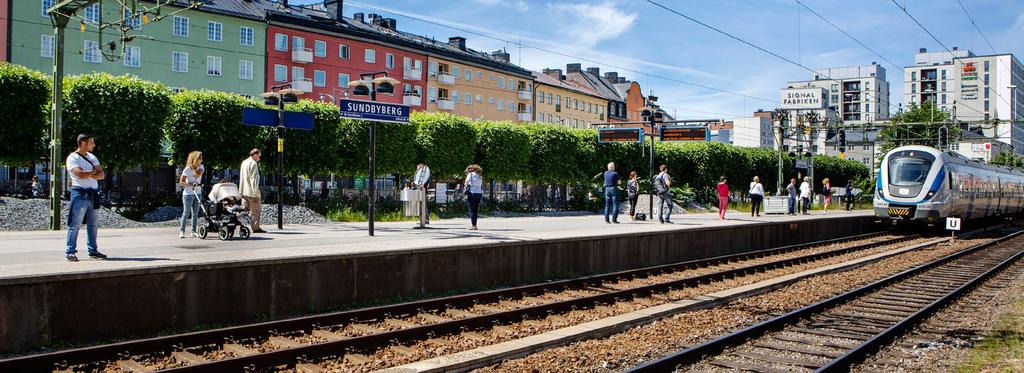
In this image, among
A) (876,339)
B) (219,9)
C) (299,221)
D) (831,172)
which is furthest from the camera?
(831,172)

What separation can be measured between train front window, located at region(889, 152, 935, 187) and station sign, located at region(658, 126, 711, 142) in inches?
357

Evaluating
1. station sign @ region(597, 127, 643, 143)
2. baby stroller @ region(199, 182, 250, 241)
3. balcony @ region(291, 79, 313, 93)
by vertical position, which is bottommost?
baby stroller @ region(199, 182, 250, 241)

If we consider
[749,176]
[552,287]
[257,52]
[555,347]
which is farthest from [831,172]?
[555,347]

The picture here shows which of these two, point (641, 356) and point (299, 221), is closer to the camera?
point (641, 356)

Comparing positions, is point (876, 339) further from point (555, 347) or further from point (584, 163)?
point (584, 163)

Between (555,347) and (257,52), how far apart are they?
52342 millimetres

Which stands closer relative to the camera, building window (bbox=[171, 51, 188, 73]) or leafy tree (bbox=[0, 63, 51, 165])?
leafy tree (bbox=[0, 63, 51, 165])

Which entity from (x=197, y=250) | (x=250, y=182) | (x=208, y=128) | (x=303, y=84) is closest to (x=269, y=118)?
(x=250, y=182)

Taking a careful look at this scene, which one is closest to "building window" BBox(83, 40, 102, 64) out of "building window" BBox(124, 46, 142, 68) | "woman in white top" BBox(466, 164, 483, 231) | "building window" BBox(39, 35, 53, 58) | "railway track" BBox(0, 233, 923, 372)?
"building window" BBox(124, 46, 142, 68)

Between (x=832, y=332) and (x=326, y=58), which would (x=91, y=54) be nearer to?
(x=326, y=58)

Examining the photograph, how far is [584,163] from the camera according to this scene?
133 ft

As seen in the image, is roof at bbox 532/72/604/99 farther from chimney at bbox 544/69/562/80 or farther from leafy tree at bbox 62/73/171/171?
leafy tree at bbox 62/73/171/171

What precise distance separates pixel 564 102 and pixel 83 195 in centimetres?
8017

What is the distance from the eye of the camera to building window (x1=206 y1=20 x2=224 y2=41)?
53.9 meters
